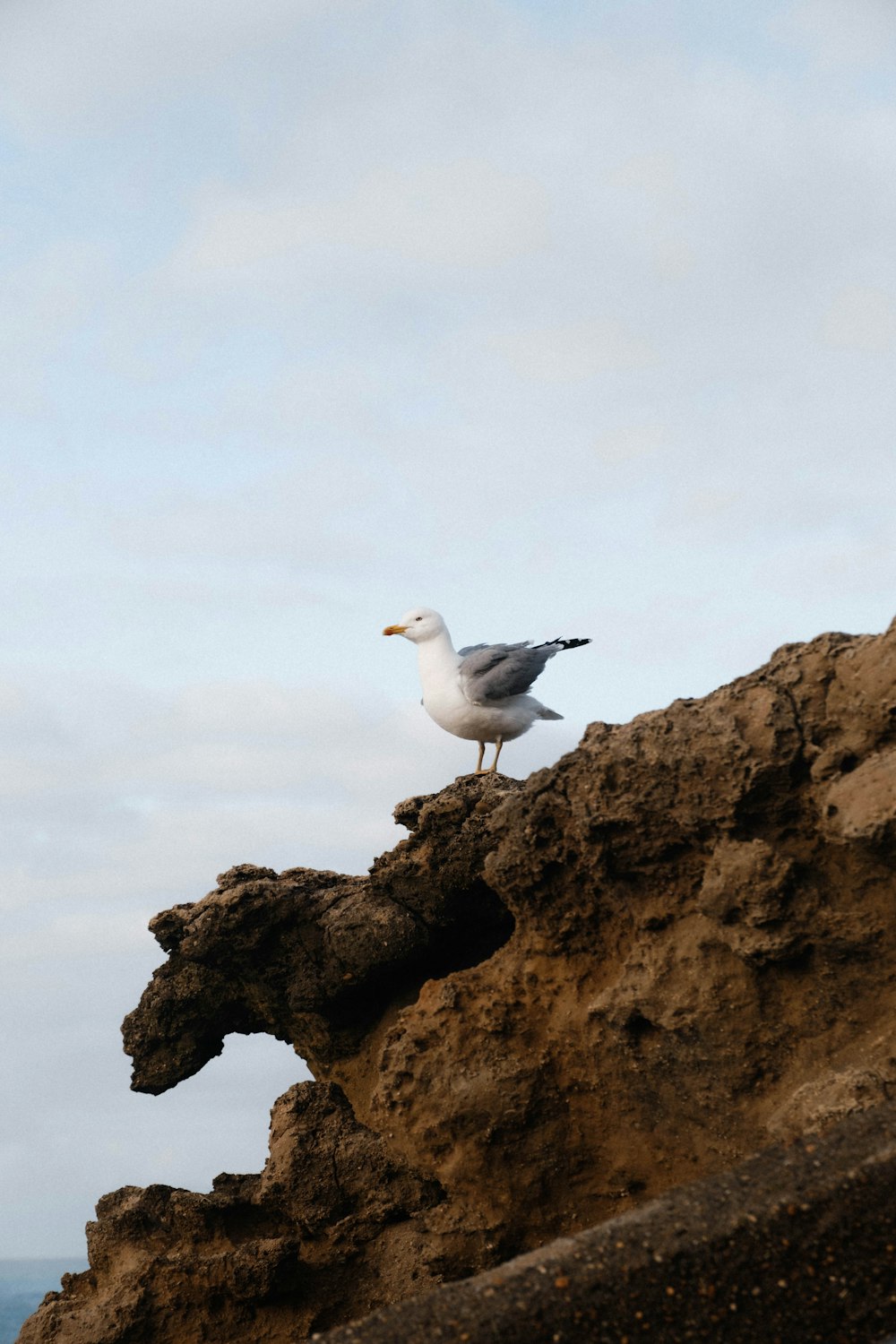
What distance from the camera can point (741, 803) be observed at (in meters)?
7.71

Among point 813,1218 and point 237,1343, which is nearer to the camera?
point 813,1218

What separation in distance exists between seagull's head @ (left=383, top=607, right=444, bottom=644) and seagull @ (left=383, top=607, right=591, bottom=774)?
13cm

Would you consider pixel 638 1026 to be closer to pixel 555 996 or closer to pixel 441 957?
pixel 555 996

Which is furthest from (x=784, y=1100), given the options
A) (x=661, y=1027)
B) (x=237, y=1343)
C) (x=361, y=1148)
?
(x=237, y=1343)

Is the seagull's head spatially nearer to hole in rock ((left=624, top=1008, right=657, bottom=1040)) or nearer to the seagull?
the seagull

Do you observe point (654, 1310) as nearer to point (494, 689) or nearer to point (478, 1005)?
point (478, 1005)

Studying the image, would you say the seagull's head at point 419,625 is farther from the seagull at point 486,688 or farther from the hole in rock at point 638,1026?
the hole in rock at point 638,1026

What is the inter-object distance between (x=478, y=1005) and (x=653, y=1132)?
1383 mm

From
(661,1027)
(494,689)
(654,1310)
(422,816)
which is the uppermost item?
(494,689)

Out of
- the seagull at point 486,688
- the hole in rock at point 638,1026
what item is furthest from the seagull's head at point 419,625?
the hole in rock at point 638,1026

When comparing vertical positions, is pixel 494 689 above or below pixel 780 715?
above

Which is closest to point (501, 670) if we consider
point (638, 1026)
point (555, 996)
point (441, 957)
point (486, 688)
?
point (486, 688)

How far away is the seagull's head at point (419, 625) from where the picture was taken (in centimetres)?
1234

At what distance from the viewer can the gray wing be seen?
11.6 metres
